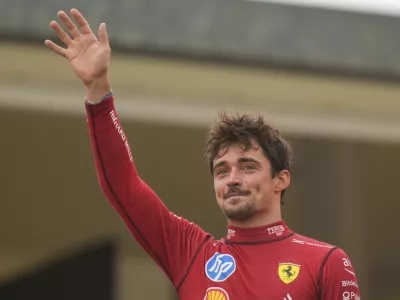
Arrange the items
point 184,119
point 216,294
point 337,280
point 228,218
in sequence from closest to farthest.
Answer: point 337,280 → point 216,294 → point 228,218 → point 184,119

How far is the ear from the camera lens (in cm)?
478

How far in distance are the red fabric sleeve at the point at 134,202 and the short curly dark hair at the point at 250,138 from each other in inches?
13.0

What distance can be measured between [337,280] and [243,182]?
0.56 m

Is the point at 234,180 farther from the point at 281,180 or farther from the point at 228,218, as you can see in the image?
the point at 281,180

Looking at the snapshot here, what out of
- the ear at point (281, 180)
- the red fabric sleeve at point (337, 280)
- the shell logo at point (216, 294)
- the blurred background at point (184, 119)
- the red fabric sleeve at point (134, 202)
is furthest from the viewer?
the blurred background at point (184, 119)

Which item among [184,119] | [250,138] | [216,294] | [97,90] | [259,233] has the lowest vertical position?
[216,294]

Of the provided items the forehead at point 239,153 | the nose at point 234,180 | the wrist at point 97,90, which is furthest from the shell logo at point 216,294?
the wrist at point 97,90

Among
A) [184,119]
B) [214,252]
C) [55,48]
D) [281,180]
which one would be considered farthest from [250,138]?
[184,119]

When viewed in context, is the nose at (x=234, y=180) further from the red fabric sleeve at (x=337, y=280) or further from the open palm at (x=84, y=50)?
the open palm at (x=84, y=50)

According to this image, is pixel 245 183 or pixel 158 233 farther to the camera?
pixel 158 233

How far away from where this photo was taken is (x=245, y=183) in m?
4.62

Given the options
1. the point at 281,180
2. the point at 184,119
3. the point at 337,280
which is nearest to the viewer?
the point at 337,280

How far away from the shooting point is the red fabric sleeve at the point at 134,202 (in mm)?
4637

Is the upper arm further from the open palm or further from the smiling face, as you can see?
the open palm
